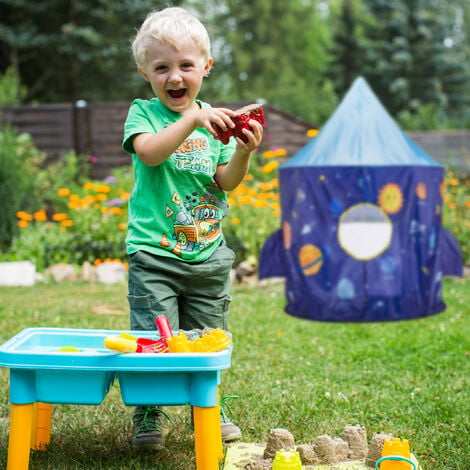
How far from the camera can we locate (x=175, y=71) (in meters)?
2.26

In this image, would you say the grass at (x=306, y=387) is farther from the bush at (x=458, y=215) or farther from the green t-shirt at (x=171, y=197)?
the bush at (x=458, y=215)

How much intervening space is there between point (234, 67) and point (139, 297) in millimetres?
26747

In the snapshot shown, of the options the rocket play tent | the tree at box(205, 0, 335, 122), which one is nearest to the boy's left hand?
the rocket play tent

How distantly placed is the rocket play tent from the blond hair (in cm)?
239

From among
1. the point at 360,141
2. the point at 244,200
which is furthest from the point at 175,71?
the point at 244,200

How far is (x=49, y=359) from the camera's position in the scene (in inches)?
73.4

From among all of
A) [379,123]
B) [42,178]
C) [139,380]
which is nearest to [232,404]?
[139,380]

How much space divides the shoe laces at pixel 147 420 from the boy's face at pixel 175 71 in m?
1.04

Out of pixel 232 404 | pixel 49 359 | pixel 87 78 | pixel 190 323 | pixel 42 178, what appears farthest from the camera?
pixel 87 78

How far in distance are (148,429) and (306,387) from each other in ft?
3.17

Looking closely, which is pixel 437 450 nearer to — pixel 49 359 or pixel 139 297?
pixel 139 297

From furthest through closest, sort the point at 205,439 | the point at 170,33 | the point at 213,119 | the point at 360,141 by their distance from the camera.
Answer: the point at 360,141
the point at 170,33
the point at 213,119
the point at 205,439

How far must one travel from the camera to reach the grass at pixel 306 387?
2.33 m

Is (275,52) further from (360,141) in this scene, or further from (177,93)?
(177,93)
